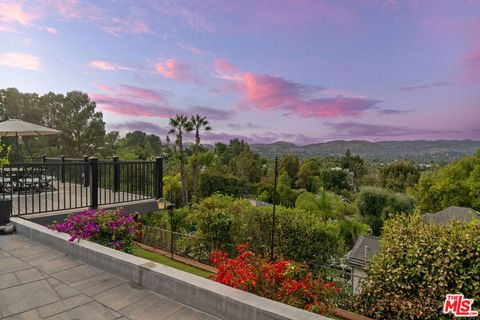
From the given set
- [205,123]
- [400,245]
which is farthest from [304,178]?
[400,245]

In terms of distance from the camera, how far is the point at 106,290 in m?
2.59

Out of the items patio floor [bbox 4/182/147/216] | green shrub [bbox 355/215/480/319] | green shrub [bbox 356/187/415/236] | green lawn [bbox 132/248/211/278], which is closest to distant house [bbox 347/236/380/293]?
green shrub [bbox 355/215/480/319]

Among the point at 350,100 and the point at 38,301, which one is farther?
the point at 350,100

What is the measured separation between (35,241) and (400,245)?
205 inches

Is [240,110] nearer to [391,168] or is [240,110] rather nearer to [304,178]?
[304,178]

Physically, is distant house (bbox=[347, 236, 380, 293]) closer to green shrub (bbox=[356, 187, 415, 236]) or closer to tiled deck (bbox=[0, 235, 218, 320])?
tiled deck (bbox=[0, 235, 218, 320])

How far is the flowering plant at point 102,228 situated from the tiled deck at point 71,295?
430mm

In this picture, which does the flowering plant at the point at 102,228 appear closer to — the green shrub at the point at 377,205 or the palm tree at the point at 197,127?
the green shrub at the point at 377,205

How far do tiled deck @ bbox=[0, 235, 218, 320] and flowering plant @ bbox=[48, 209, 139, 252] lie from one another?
0.43m

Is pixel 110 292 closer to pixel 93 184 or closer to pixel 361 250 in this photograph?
pixel 93 184

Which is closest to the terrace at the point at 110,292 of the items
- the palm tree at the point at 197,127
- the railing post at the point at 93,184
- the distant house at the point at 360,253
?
the railing post at the point at 93,184

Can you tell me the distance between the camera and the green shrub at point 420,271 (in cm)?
292

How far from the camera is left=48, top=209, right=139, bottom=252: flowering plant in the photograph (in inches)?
144

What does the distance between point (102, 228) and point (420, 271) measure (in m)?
4.21
